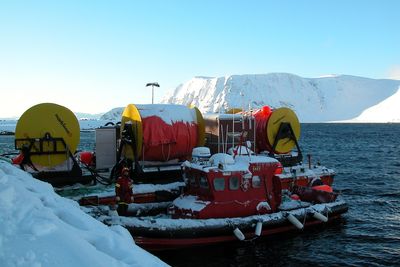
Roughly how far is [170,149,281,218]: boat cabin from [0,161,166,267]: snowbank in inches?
344

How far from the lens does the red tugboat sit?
13938 mm

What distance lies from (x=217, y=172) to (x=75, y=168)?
645cm

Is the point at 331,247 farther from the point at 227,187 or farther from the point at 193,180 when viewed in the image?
the point at 193,180

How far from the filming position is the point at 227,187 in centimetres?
1507

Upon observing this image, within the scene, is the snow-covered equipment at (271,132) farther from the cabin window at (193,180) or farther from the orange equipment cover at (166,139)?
the cabin window at (193,180)

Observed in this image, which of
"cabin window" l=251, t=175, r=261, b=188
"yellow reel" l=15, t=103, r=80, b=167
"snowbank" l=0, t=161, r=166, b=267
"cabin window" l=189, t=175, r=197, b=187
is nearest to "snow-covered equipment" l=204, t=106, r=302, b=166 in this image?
"cabin window" l=189, t=175, r=197, b=187

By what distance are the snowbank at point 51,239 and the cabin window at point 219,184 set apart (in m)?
8.71

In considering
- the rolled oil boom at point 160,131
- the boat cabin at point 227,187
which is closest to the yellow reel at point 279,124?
the rolled oil boom at point 160,131

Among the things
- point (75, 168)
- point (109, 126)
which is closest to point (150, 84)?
point (109, 126)

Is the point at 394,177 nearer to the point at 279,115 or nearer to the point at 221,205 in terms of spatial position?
the point at 279,115

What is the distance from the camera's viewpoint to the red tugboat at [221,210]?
549 inches

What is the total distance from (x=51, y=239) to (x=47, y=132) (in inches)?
525

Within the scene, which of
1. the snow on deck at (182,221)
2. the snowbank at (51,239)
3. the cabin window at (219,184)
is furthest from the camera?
the cabin window at (219,184)

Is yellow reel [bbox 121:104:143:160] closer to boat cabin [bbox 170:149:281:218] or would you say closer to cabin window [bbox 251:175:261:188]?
boat cabin [bbox 170:149:281:218]
